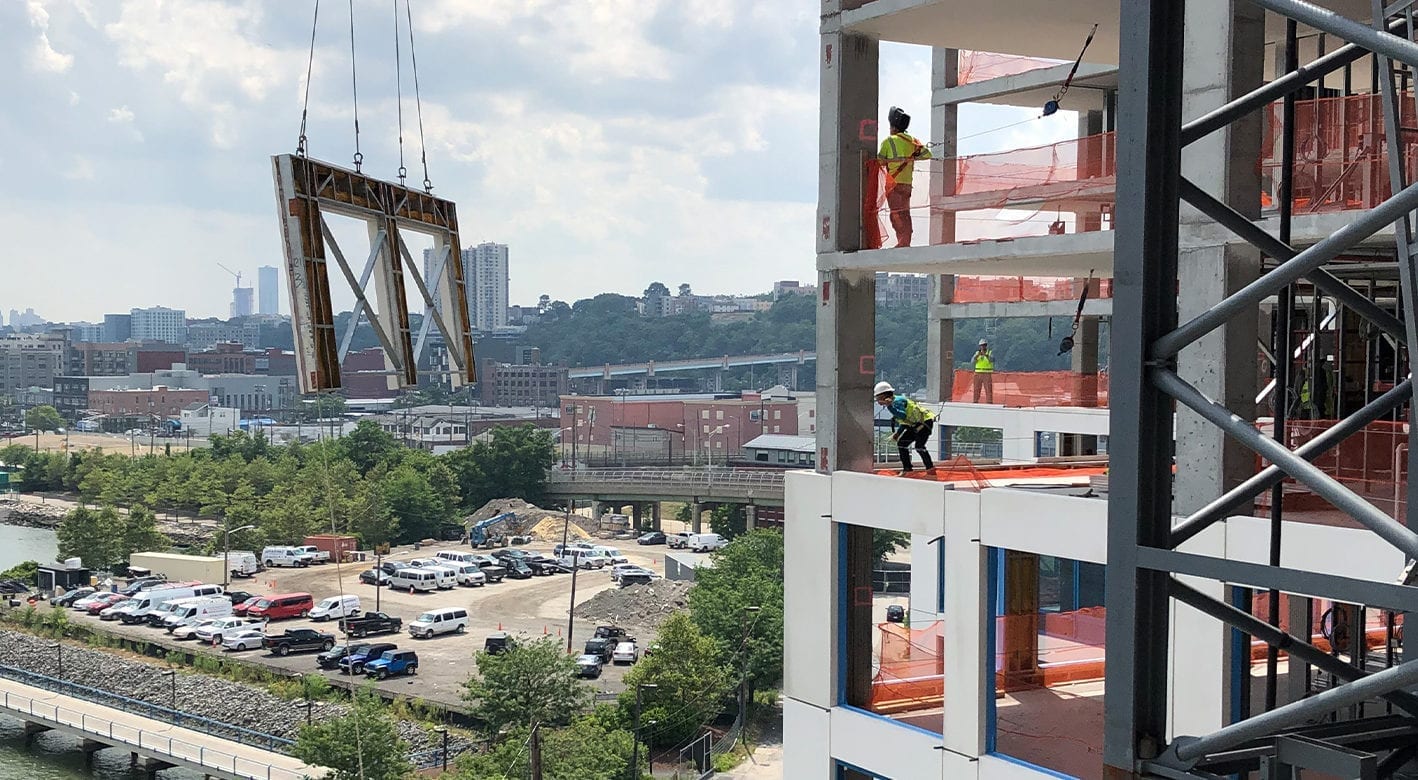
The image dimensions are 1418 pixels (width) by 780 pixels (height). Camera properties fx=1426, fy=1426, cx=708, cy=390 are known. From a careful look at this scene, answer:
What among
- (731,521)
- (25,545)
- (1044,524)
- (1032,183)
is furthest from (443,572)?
(1044,524)

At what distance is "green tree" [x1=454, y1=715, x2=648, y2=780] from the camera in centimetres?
3562

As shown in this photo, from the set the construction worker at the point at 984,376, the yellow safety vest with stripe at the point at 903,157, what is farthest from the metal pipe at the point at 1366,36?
the construction worker at the point at 984,376

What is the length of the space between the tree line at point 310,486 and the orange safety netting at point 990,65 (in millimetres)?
62537

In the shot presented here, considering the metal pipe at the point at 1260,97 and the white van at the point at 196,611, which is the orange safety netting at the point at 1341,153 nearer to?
the metal pipe at the point at 1260,97

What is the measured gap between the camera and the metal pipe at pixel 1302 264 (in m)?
3.98

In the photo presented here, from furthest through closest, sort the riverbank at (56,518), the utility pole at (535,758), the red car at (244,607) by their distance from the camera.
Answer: the riverbank at (56,518)
the red car at (244,607)
the utility pole at (535,758)

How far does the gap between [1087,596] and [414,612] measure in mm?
47861

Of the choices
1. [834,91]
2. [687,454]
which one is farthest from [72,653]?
[687,454]

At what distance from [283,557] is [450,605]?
62.6 ft

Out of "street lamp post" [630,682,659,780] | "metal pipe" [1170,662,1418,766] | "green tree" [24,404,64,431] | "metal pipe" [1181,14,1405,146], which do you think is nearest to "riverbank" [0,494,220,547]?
"green tree" [24,404,64,431]

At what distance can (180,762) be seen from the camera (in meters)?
41.6

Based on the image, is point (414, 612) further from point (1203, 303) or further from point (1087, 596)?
point (1203, 303)

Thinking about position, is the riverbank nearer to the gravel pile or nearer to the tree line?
the tree line

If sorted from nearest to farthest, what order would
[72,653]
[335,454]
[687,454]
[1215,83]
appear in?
[1215,83]
[72,653]
[335,454]
[687,454]
